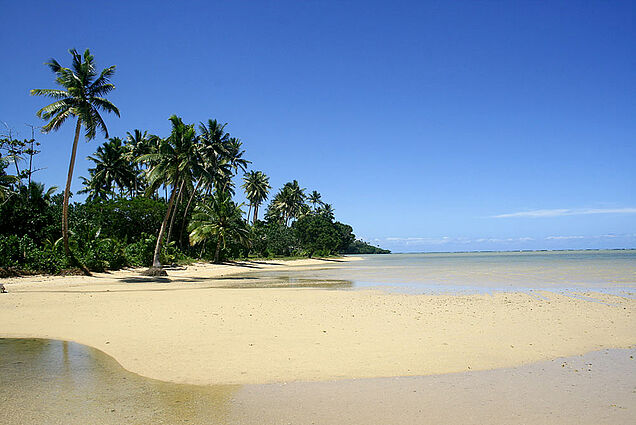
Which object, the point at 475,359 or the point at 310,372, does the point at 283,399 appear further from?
the point at 475,359

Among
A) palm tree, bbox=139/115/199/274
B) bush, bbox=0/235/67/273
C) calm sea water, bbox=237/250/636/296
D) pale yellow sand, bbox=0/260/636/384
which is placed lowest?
pale yellow sand, bbox=0/260/636/384

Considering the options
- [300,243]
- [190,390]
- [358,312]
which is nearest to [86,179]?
[300,243]

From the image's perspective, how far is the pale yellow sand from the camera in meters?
7.07

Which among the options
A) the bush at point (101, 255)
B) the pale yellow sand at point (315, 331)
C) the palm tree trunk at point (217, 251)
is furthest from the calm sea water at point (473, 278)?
the bush at point (101, 255)

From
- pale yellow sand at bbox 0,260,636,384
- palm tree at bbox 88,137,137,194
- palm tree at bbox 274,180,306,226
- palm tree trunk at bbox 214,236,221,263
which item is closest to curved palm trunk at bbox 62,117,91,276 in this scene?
pale yellow sand at bbox 0,260,636,384

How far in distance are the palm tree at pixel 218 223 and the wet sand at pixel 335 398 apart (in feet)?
128

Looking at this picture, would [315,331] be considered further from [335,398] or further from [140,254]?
[140,254]

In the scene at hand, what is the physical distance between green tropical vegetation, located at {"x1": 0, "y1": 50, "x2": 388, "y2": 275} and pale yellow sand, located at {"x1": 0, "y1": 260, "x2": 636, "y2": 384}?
1174cm

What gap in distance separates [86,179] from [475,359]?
2702 inches

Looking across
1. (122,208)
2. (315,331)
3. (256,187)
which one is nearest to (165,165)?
(122,208)

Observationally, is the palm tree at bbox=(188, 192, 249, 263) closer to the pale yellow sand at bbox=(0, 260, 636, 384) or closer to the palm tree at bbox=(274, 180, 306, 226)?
the pale yellow sand at bbox=(0, 260, 636, 384)

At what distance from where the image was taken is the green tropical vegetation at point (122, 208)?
2559cm

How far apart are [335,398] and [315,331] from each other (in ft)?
13.7

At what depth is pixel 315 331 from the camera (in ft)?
31.9
